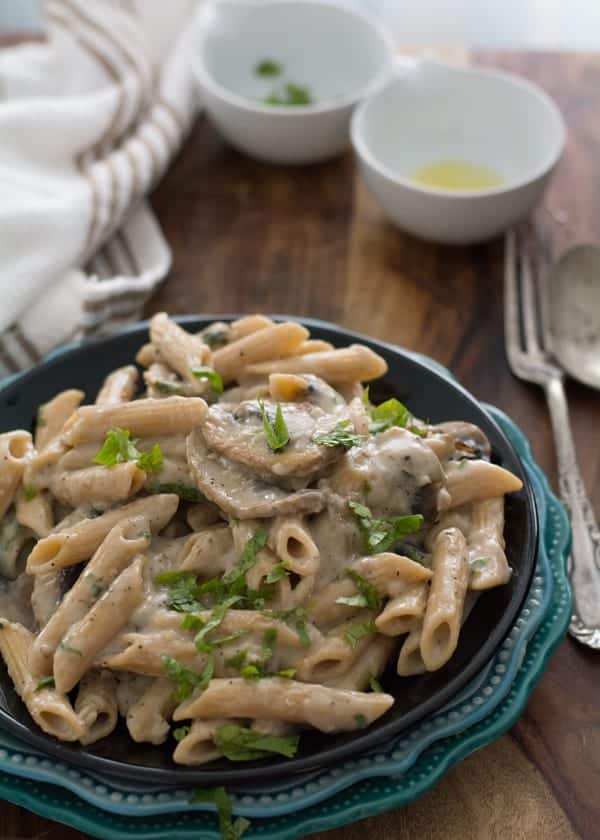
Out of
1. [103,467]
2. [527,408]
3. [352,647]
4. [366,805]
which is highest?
[103,467]

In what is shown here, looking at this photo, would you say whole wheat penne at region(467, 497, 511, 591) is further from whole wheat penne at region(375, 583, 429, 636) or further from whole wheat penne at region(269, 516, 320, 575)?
whole wheat penne at region(269, 516, 320, 575)

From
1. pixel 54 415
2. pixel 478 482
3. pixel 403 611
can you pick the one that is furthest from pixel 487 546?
pixel 54 415

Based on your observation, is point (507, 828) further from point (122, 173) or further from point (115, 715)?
point (122, 173)

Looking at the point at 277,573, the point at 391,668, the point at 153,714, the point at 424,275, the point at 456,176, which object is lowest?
the point at 424,275

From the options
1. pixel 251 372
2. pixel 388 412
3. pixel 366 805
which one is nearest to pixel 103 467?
pixel 251 372

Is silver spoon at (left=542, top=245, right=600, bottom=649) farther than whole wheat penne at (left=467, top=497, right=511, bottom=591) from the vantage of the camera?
Yes

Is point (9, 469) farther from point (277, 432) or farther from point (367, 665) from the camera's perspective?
point (367, 665)

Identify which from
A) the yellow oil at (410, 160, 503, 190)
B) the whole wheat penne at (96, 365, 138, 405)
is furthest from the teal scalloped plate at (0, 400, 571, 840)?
the yellow oil at (410, 160, 503, 190)
